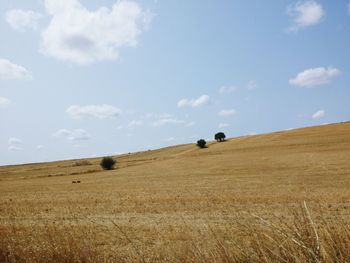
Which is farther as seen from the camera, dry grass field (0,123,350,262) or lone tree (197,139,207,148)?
lone tree (197,139,207,148)

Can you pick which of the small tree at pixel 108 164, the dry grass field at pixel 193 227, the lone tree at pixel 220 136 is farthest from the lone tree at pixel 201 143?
the dry grass field at pixel 193 227

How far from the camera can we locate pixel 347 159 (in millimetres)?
47188

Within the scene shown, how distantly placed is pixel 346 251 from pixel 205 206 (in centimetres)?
1539

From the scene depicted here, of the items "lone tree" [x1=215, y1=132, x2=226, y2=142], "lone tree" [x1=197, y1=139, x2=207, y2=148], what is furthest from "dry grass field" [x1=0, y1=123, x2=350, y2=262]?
"lone tree" [x1=215, y1=132, x2=226, y2=142]

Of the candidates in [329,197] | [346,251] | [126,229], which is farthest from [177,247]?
[329,197]

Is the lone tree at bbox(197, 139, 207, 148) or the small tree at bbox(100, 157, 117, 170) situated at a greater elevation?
the lone tree at bbox(197, 139, 207, 148)

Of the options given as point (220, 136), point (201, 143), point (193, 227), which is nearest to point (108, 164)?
point (201, 143)

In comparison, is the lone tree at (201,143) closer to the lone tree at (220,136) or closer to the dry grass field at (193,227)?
the lone tree at (220,136)

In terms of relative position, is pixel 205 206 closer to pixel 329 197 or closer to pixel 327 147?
pixel 329 197

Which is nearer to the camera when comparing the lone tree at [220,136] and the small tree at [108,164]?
the small tree at [108,164]

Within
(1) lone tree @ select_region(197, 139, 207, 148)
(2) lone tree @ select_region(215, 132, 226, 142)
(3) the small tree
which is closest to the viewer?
(3) the small tree

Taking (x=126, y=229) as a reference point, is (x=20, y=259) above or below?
above

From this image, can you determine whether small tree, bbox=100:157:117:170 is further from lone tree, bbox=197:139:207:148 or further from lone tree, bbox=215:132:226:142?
lone tree, bbox=215:132:226:142

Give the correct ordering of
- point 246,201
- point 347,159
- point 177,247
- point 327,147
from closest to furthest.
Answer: point 177,247, point 246,201, point 347,159, point 327,147
